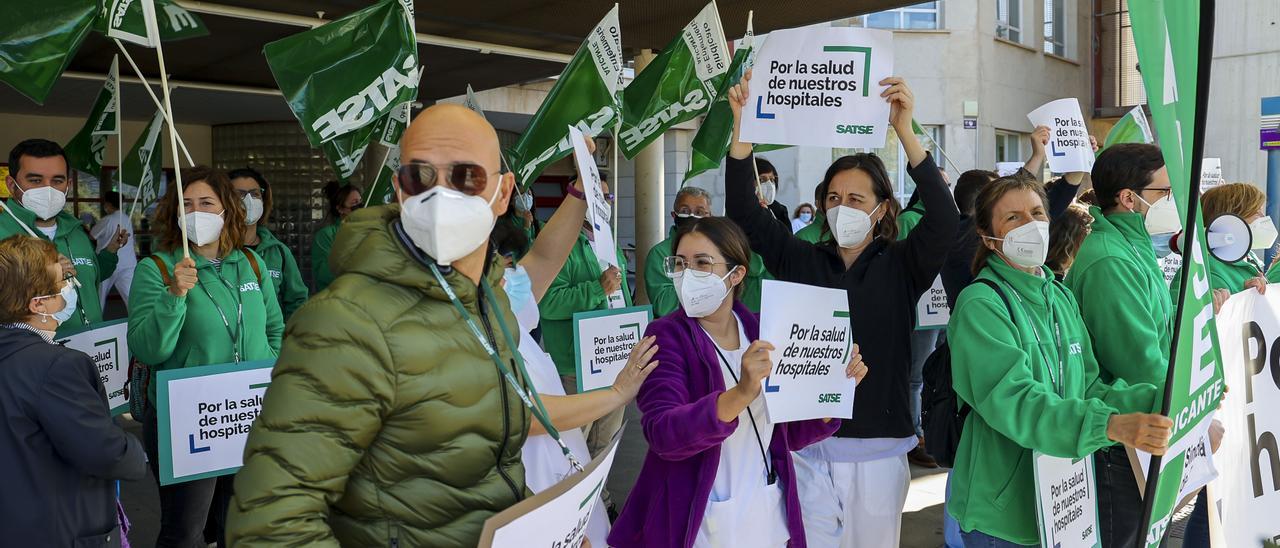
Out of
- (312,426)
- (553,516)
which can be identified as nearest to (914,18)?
(553,516)

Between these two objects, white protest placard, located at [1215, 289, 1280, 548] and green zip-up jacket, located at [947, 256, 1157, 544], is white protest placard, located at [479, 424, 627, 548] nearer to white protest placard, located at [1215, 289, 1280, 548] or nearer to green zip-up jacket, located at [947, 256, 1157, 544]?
green zip-up jacket, located at [947, 256, 1157, 544]

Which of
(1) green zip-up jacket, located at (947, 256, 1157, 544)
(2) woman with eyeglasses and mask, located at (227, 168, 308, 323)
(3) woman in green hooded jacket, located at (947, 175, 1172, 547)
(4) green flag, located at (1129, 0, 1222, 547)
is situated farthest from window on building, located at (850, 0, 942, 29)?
(4) green flag, located at (1129, 0, 1222, 547)

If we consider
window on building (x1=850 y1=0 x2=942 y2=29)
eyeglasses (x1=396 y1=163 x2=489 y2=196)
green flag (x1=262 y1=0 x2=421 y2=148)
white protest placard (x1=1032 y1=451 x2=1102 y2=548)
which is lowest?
white protest placard (x1=1032 y1=451 x2=1102 y2=548)

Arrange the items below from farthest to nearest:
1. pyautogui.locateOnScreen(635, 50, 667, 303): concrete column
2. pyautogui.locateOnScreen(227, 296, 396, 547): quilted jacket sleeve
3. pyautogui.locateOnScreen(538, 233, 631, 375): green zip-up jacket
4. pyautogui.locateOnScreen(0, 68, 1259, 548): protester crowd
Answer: pyautogui.locateOnScreen(635, 50, 667, 303): concrete column < pyautogui.locateOnScreen(538, 233, 631, 375): green zip-up jacket < pyautogui.locateOnScreen(0, 68, 1259, 548): protester crowd < pyautogui.locateOnScreen(227, 296, 396, 547): quilted jacket sleeve

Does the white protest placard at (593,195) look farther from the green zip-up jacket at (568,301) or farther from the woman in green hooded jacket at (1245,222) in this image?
the woman in green hooded jacket at (1245,222)

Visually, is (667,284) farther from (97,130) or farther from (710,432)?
(710,432)

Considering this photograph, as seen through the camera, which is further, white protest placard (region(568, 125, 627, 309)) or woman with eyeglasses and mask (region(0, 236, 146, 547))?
white protest placard (region(568, 125, 627, 309))

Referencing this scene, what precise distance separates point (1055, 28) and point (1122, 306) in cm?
2309

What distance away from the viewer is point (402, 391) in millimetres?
1918

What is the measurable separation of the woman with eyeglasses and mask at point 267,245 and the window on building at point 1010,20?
748 inches

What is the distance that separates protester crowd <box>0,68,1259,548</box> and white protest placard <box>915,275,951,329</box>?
150 cm

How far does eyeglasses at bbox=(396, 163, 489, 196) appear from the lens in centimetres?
204

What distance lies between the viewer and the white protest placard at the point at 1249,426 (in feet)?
11.9

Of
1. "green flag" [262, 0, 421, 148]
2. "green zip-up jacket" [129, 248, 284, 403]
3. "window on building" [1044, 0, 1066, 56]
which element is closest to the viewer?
"green zip-up jacket" [129, 248, 284, 403]
